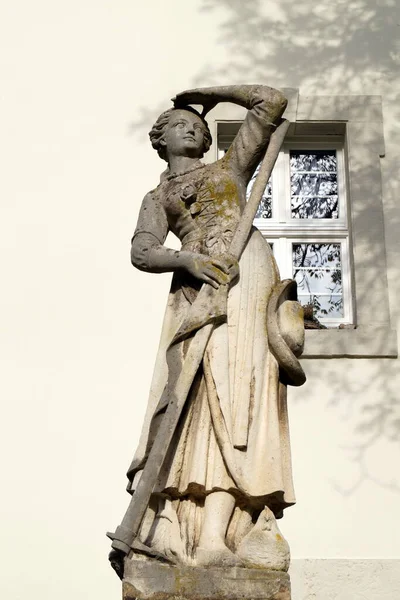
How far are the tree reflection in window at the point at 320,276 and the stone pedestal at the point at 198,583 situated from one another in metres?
4.31

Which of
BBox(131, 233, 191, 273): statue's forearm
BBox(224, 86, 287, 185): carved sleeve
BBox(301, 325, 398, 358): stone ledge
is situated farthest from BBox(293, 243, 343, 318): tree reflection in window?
BBox(131, 233, 191, 273): statue's forearm

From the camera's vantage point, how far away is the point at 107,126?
9.34 m

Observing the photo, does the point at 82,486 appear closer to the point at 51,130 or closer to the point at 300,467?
the point at 300,467

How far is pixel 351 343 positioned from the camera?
8.63 meters

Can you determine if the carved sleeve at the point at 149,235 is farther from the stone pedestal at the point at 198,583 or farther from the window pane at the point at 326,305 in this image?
the window pane at the point at 326,305

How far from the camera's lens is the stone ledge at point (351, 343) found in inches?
339

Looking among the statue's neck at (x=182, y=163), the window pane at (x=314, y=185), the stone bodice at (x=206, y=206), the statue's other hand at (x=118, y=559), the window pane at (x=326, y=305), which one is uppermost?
the window pane at (x=314, y=185)

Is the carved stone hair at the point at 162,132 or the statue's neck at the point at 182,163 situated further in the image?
the carved stone hair at the point at 162,132

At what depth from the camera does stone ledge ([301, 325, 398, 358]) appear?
860cm

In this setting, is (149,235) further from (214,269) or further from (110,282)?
(110,282)

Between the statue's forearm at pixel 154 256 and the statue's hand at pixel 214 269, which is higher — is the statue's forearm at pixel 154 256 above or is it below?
above

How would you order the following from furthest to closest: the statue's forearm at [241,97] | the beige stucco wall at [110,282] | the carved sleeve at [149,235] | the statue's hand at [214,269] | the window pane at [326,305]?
the window pane at [326,305], the beige stucco wall at [110,282], the statue's forearm at [241,97], the carved sleeve at [149,235], the statue's hand at [214,269]

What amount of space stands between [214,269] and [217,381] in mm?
473

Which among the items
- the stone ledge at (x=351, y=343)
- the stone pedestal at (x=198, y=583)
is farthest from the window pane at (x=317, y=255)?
the stone pedestal at (x=198, y=583)
